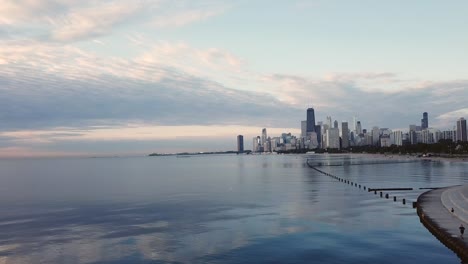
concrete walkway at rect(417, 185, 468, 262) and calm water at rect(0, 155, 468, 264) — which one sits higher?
concrete walkway at rect(417, 185, 468, 262)

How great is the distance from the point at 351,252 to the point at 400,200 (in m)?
40.9

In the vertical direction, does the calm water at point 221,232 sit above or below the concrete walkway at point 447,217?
below

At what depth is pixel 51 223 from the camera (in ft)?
202

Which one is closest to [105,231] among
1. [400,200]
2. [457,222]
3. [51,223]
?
[51,223]

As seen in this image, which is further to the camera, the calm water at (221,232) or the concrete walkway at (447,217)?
the calm water at (221,232)

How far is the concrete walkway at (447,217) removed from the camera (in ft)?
129

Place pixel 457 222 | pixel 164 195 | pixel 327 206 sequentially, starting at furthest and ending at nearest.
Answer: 1. pixel 164 195
2. pixel 327 206
3. pixel 457 222

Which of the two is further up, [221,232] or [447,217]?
[447,217]

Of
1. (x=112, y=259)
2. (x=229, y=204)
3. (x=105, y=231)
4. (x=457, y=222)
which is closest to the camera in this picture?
(x=112, y=259)

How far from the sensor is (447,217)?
171 ft

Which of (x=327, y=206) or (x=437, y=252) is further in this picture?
(x=327, y=206)

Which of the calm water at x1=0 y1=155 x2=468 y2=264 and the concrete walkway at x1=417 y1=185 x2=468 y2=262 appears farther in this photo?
the calm water at x1=0 y1=155 x2=468 y2=264

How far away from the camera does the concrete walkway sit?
39300 millimetres

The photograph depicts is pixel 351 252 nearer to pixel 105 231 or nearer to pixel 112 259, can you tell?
pixel 112 259
